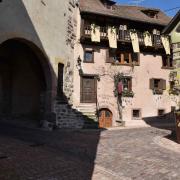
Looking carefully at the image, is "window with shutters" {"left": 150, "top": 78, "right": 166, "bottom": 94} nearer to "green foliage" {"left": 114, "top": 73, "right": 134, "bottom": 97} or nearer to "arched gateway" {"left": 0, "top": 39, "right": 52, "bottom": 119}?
"green foliage" {"left": 114, "top": 73, "right": 134, "bottom": 97}

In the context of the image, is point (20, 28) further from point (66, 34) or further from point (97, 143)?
point (97, 143)

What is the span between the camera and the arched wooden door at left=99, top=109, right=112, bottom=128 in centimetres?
2028

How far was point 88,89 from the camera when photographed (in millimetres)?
19812

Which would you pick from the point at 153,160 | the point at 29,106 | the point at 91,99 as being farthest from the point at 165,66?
the point at 153,160

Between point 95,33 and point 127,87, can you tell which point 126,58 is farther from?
point 95,33

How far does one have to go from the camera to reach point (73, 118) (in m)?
17.9

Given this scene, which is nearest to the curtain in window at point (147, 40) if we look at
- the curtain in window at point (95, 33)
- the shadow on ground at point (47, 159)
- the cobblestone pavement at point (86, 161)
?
the curtain in window at point (95, 33)

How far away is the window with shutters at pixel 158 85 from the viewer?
21.7 m

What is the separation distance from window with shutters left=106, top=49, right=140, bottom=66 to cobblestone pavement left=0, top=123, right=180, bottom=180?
33.3 feet

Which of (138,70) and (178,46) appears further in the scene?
(138,70)

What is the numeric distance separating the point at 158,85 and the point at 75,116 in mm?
7528

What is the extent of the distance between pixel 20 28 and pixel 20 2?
1.17 m

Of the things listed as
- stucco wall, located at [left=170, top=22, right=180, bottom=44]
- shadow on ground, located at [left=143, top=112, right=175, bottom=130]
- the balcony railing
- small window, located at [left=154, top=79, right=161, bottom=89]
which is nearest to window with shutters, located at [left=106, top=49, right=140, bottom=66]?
the balcony railing

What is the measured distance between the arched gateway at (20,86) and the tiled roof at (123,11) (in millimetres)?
5203
